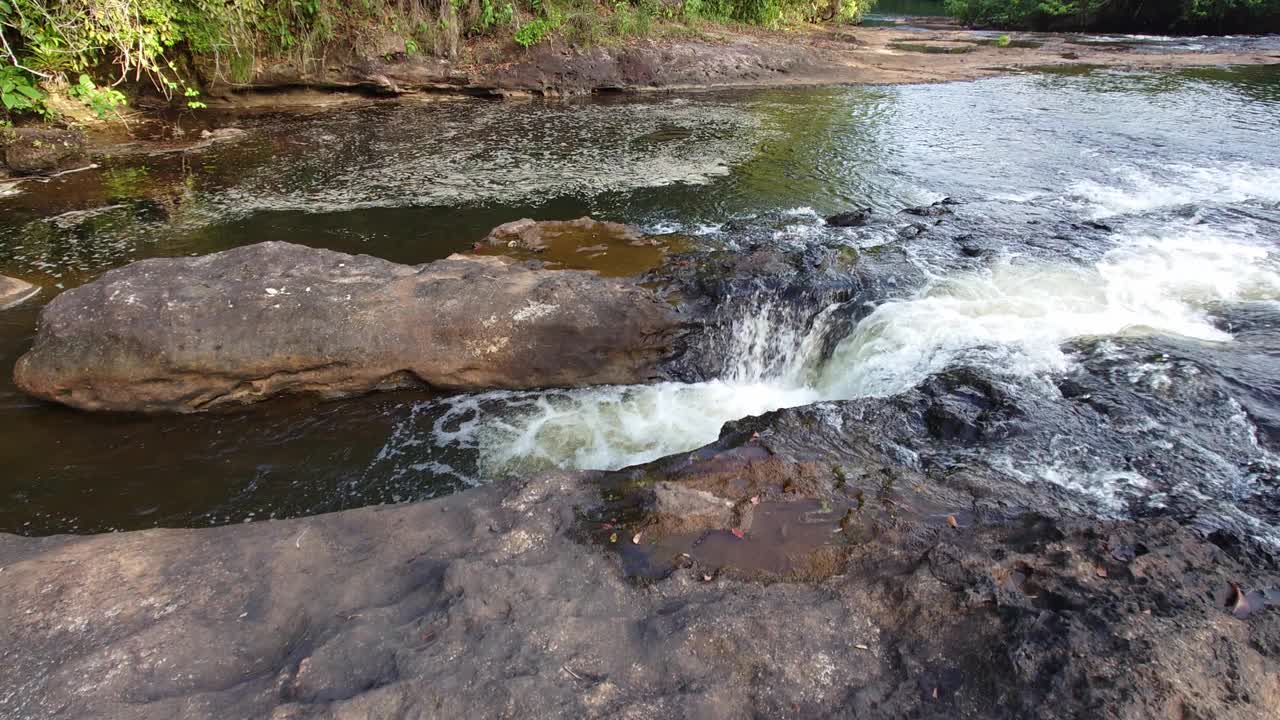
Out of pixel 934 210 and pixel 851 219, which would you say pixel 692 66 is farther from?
pixel 851 219

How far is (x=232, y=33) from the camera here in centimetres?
1305

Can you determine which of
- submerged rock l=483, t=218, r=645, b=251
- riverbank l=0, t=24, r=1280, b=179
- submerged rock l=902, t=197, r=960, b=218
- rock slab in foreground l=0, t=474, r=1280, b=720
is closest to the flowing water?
submerged rock l=902, t=197, r=960, b=218

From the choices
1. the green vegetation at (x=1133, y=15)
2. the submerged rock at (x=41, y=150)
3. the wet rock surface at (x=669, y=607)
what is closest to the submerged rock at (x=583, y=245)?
the wet rock surface at (x=669, y=607)

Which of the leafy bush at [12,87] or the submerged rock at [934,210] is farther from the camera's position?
the submerged rock at [934,210]

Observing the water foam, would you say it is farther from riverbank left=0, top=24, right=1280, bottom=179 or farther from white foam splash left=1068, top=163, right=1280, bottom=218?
riverbank left=0, top=24, right=1280, bottom=179

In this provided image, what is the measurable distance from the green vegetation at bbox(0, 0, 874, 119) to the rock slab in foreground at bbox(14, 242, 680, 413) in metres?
4.38

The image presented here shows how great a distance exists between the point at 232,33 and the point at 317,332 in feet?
36.6

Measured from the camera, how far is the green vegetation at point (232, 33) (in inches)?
331

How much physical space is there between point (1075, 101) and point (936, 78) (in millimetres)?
4049

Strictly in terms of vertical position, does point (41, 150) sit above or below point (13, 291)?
above

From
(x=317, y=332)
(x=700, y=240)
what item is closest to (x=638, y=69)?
(x=700, y=240)

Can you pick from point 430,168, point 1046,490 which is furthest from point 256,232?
point 1046,490

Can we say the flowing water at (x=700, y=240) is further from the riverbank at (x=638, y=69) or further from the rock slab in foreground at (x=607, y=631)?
the riverbank at (x=638, y=69)

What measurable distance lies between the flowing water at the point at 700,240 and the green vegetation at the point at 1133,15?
1398 centimetres
